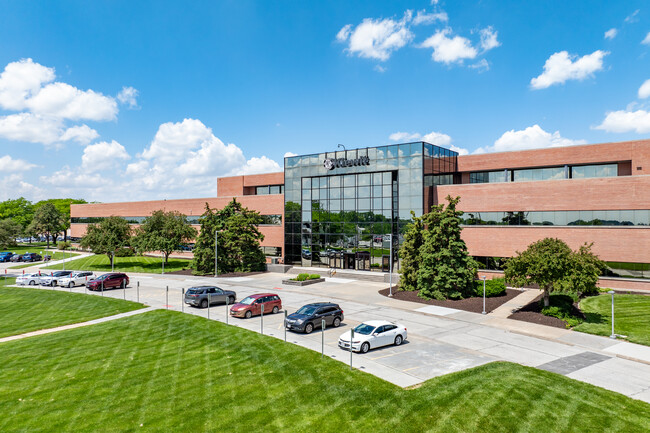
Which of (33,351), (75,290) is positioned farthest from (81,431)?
(75,290)

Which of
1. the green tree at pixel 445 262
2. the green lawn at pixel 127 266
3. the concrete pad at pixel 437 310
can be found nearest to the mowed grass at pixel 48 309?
the green lawn at pixel 127 266

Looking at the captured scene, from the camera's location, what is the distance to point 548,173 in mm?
45938

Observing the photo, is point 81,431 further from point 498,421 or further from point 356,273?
point 356,273

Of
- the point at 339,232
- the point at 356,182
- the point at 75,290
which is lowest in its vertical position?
the point at 75,290

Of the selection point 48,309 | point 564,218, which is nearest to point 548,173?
point 564,218

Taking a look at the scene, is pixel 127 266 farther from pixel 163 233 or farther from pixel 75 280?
pixel 75 280

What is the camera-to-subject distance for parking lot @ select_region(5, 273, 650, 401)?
17.8 m

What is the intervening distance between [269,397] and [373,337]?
7584 mm

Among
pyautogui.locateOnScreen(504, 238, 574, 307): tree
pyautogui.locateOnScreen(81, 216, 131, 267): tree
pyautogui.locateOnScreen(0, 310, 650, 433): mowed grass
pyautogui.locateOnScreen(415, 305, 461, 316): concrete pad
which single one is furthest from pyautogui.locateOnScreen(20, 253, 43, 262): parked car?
pyautogui.locateOnScreen(504, 238, 574, 307): tree

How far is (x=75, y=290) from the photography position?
41969mm

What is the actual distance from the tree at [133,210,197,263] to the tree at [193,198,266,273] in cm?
751

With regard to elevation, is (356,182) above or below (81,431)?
above

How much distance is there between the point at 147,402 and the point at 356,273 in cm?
3662

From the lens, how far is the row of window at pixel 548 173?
43.5 m
